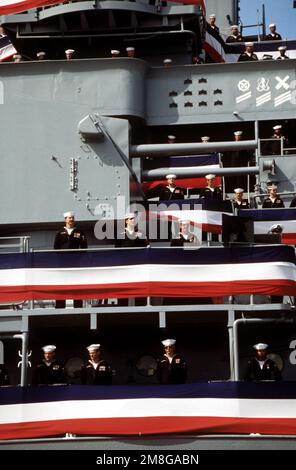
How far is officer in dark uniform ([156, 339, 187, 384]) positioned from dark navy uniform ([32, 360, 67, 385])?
125 centimetres

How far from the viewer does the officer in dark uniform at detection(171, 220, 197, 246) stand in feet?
55.2

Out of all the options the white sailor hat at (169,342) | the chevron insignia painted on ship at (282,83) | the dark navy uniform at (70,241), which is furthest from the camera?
the chevron insignia painted on ship at (282,83)

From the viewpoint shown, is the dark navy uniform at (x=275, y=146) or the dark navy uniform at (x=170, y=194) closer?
the dark navy uniform at (x=170, y=194)

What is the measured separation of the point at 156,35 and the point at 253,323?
7704 millimetres

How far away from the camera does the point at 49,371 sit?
15609 millimetres

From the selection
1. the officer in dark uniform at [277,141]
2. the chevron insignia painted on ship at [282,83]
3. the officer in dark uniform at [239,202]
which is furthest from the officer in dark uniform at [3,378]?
the chevron insignia painted on ship at [282,83]

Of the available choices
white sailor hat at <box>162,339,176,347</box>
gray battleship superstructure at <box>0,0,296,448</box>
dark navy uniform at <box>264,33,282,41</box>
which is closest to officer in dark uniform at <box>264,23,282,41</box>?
dark navy uniform at <box>264,33,282,41</box>

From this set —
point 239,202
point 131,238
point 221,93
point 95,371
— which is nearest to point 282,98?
point 221,93

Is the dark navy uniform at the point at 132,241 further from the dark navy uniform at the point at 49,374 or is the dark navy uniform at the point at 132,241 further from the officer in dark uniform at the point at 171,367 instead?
the dark navy uniform at the point at 49,374

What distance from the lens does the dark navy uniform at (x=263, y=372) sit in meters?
15.4

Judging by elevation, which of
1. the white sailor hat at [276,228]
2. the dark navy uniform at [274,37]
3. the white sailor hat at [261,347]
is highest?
the dark navy uniform at [274,37]

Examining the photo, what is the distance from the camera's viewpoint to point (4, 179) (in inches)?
732
